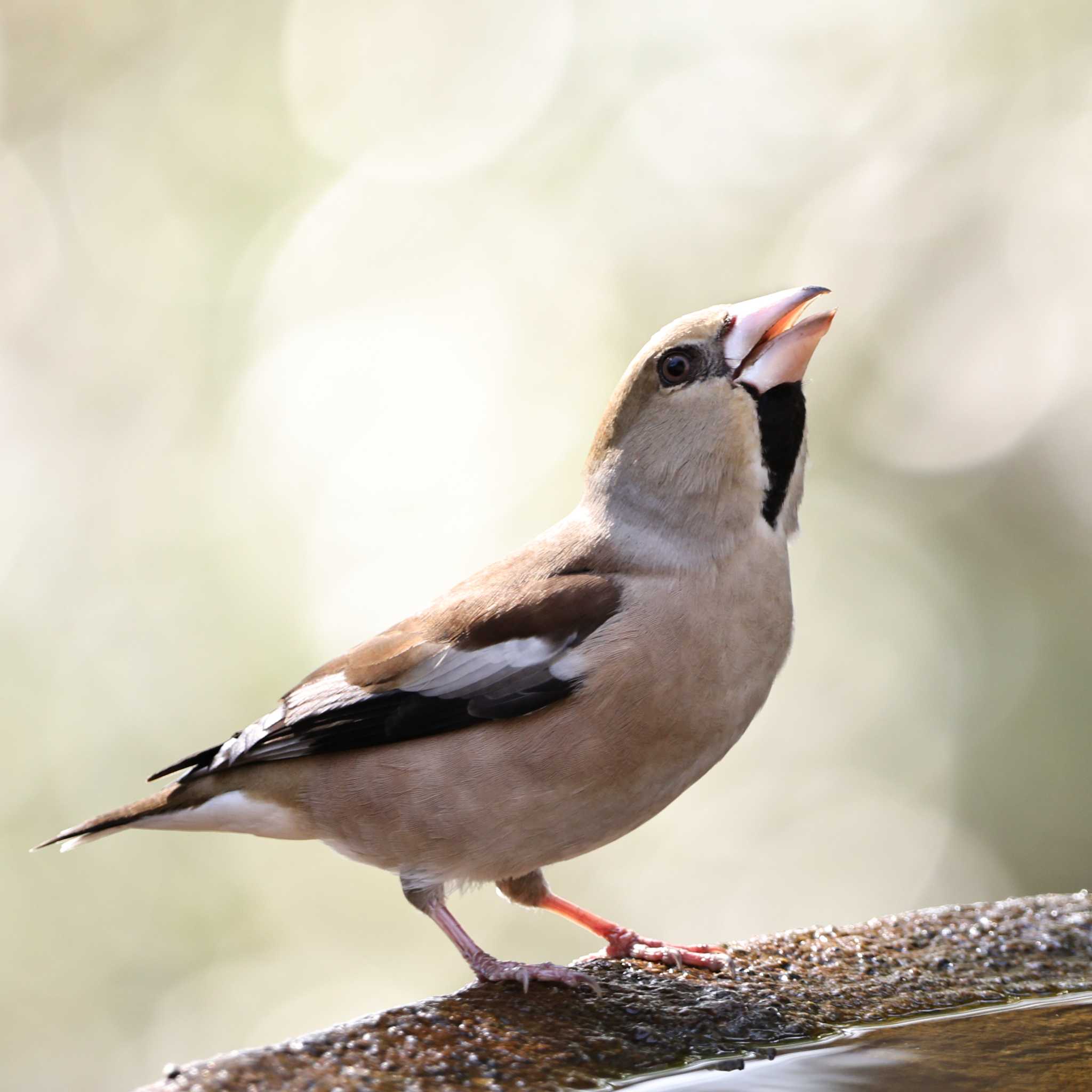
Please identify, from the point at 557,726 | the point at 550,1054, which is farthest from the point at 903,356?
the point at 550,1054

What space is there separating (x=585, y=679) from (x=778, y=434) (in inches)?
31.7

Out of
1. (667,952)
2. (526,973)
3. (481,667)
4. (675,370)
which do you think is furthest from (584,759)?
(675,370)

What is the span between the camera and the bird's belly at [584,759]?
3.13 m

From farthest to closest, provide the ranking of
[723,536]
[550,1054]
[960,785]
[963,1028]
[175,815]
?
[960,785], [175,815], [723,536], [963,1028], [550,1054]

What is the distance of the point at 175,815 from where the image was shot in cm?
367

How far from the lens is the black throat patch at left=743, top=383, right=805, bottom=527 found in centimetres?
341

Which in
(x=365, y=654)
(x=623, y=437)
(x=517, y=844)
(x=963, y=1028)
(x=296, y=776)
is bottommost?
(x=963, y=1028)

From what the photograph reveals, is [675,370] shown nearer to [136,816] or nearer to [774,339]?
[774,339]

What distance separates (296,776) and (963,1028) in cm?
169

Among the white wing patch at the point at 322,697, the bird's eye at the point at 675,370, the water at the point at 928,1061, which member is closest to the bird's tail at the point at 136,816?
the white wing patch at the point at 322,697

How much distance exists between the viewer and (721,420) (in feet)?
11.1

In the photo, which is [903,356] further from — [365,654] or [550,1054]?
[550,1054]

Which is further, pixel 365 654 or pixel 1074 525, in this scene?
pixel 1074 525

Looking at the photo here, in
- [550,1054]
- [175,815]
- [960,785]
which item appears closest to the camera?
[550,1054]
